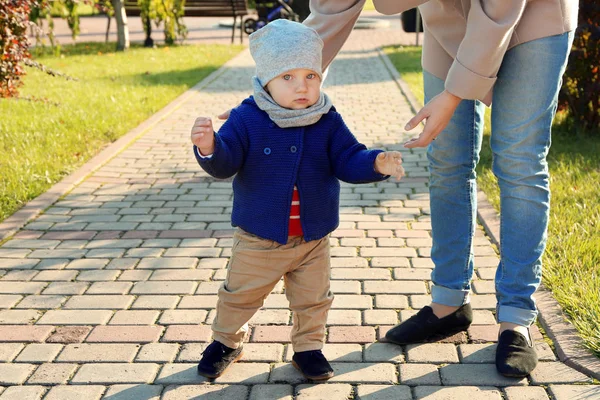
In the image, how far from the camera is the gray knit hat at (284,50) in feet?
9.40

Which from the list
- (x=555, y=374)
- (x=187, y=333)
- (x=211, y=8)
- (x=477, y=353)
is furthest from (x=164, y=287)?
(x=211, y=8)

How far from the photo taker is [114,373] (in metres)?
3.16

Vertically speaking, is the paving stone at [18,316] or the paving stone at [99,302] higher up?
the paving stone at [18,316]

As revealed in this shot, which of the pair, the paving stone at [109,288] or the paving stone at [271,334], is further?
the paving stone at [109,288]

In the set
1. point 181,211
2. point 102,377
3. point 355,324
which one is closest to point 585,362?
point 355,324

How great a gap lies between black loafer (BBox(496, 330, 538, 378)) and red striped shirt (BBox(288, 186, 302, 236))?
902 millimetres

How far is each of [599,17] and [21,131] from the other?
17.6ft

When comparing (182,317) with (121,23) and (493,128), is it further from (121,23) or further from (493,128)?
(121,23)

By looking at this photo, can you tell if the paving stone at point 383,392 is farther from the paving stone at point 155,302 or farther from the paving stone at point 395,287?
the paving stone at point 155,302

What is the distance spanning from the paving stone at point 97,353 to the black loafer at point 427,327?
106cm

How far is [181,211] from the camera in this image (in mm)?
5551

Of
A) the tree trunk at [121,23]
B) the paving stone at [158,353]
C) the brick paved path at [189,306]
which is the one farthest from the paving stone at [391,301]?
the tree trunk at [121,23]

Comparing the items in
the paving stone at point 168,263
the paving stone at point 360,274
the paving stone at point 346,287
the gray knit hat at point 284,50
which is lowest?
the paving stone at point 360,274

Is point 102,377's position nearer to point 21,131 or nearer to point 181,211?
point 181,211
